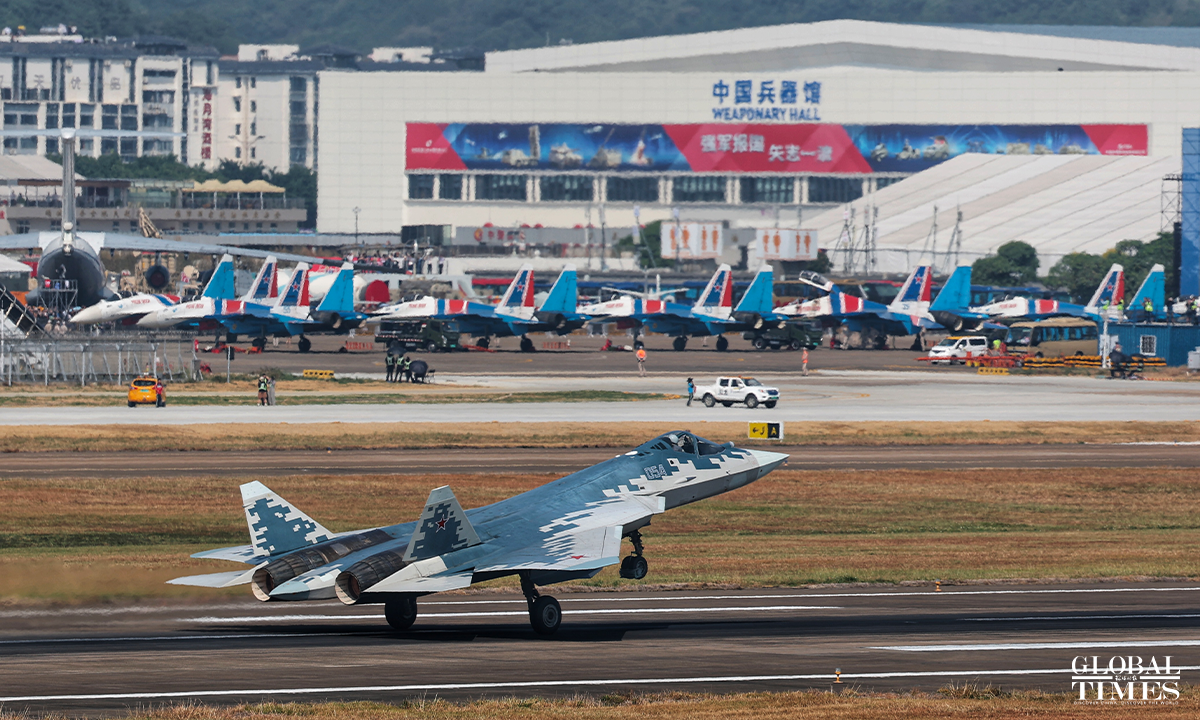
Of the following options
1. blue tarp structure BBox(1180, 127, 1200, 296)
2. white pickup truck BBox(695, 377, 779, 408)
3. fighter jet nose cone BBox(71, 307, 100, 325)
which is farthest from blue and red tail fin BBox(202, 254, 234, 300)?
blue tarp structure BBox(1180, 127, 1200, 296)

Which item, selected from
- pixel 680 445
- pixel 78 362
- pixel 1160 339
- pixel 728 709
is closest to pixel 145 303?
pixel 78 362

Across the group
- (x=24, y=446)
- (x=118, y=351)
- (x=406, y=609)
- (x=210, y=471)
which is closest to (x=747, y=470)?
Result: (x=406, y=609)

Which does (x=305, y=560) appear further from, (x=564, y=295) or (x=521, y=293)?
(x=564, y=295)

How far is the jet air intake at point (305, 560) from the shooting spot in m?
23.5

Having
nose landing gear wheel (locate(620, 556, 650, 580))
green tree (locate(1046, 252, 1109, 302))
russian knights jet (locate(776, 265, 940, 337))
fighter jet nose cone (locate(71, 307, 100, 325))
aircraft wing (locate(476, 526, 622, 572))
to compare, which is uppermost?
green tree (locate(1046, 252, 1109, 302))

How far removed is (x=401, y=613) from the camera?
83.8ft

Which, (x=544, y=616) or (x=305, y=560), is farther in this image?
(x=544, y=616)

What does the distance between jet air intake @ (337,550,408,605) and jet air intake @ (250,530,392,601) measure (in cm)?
80

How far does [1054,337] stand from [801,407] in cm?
5986

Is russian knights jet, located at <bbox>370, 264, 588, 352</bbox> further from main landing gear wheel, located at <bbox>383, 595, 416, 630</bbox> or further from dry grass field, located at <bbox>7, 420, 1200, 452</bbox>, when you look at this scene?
main landing gear wheel, located at <bbox>383, 595, 416, 630</bbox>

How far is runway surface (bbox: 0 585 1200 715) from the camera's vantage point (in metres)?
21.5

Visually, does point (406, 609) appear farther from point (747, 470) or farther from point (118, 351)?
point (118, 351)

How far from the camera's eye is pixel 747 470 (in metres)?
30.2

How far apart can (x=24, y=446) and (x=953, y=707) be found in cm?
4581
